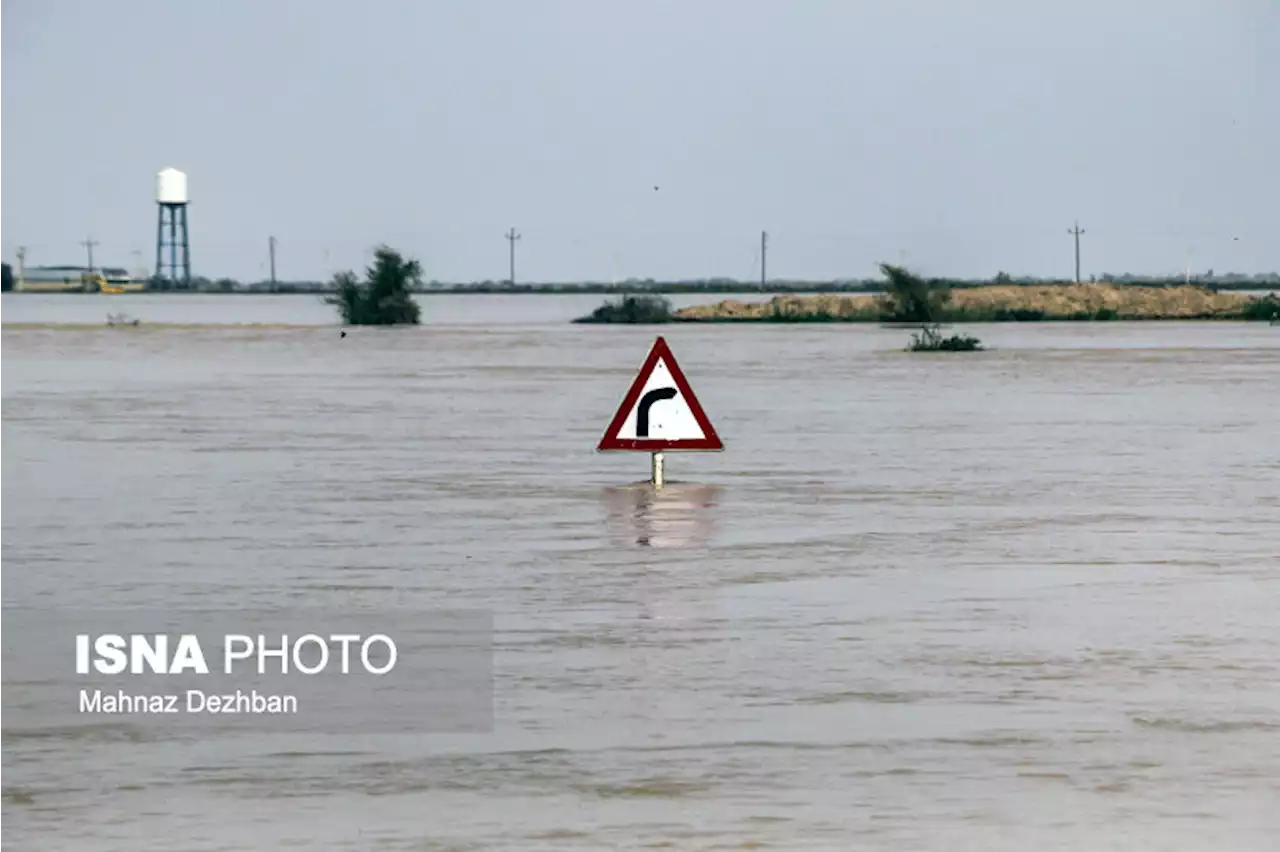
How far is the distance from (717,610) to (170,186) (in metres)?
186

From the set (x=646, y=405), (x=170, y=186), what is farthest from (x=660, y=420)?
(x=170, y=186)

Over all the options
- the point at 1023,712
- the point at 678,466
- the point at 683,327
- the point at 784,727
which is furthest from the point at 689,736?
the point at 683,327

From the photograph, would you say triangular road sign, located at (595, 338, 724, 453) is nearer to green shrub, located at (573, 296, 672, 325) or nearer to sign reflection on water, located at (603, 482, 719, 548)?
sign reflection on water, located at (603, 482, 719, 548)

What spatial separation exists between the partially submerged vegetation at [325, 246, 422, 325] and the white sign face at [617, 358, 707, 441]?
97060 millimetres

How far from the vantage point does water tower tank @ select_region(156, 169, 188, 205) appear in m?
196

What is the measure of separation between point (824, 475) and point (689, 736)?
1520cm

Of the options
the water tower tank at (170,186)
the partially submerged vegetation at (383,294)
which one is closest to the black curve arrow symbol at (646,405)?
the partially submerged vegetation at (383,294)

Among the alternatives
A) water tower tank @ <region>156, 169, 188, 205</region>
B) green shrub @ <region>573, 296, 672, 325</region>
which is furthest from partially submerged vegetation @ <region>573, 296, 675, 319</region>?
water tower tank @ <region>156, 169, 188, 205</region>

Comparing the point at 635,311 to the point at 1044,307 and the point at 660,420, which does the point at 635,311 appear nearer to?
the point at 1044,307

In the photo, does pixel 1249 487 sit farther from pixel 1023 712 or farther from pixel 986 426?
pixel 1023 712

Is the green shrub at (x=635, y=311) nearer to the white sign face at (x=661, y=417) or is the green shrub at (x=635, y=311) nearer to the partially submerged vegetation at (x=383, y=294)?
the partially submerged vegetation at (x=383, y=294)

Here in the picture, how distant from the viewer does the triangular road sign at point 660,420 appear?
875 inches

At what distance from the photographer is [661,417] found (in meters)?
22.4

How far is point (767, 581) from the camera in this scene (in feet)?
54.2
